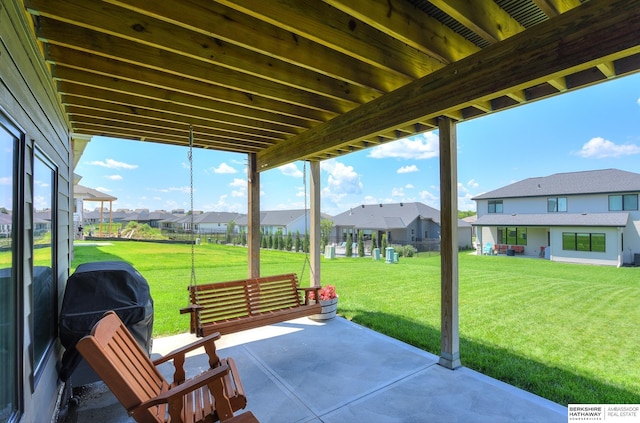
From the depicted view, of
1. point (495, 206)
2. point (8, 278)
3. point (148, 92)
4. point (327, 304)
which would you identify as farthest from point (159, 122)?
point (495, 206)

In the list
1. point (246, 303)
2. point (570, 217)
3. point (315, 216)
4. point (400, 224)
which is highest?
point (315, 216)

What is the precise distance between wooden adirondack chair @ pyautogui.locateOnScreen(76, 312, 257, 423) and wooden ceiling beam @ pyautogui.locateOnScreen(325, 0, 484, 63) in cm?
223

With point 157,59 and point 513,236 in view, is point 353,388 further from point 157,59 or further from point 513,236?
point 513,236

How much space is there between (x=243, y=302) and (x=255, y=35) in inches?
118

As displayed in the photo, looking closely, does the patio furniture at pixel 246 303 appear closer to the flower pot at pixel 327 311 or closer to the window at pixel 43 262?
the flower pot at pixel 327 311

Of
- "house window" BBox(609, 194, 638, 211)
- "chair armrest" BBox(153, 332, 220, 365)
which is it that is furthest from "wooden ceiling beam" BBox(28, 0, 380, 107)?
"house window" BBox(609, 194, 638, 211)

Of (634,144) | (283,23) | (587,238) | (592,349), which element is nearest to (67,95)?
(283,23)

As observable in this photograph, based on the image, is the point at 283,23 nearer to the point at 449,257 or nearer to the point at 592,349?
the point at 449,257

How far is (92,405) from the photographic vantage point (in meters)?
2.61

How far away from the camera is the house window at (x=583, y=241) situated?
1440 cm

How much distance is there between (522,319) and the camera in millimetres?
5523

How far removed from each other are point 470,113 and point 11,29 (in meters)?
3.41

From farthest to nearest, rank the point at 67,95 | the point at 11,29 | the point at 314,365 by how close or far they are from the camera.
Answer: the point at 314,365 → the point at 67,95 → the point at 11,29

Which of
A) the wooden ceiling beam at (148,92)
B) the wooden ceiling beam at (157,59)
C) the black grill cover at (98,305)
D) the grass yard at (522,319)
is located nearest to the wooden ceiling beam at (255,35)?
the wooden ceiling beam at (157,59)
